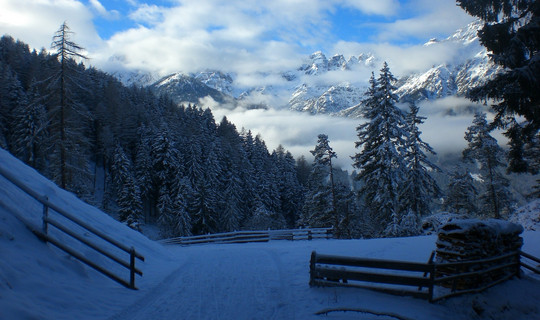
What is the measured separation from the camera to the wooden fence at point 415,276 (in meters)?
8.59

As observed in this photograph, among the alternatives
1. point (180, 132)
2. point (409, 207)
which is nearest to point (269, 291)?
point (409, 207)

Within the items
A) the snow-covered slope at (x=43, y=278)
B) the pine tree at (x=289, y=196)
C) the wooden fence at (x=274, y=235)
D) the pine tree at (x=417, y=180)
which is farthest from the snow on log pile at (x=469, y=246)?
the pine tree at (x=289, y=196)

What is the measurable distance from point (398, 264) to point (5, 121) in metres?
66.7

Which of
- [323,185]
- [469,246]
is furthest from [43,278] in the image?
[323,185]

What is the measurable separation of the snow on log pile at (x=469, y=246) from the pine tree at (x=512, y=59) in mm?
3773

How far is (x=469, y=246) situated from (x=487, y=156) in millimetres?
28224

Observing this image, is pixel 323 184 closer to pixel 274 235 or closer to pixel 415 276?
pixel 274 235

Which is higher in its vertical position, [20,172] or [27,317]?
[20,172]

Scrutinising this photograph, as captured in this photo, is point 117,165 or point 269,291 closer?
point 269,291

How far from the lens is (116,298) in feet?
26.6

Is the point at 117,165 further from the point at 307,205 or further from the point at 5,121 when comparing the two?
the point at 307,205

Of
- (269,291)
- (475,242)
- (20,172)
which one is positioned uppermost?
(20,172)

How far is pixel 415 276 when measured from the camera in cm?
890

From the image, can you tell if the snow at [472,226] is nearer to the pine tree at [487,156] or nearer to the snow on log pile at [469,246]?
the snow on log pile at [469,246]
